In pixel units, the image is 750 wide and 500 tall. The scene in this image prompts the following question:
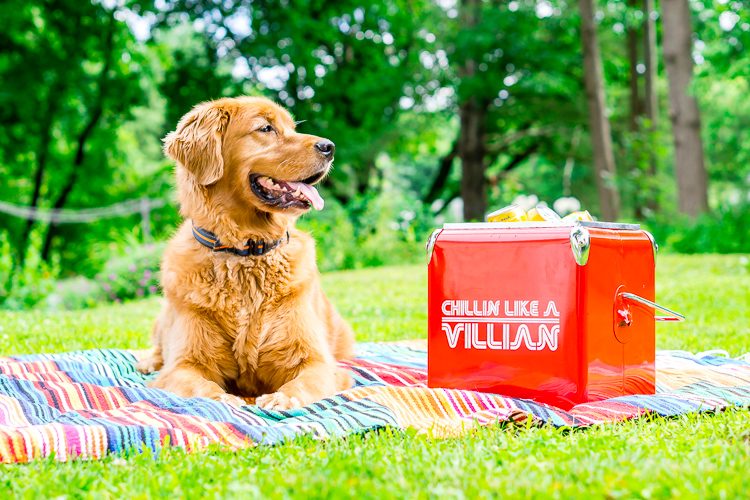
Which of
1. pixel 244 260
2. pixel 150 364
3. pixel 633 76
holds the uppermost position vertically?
pixel 633 76

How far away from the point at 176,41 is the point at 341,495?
3661cm

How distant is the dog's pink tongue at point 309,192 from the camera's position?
3.49 metres

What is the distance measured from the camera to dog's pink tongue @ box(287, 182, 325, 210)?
3492mm

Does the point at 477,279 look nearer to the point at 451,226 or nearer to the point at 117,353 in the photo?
the point at 451,226

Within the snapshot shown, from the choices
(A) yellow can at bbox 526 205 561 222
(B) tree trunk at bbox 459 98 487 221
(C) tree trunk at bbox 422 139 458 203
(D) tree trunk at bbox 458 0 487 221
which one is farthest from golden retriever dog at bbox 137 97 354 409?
(C) tree trunk at bbox 422 139 458 203

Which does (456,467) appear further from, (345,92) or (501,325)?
(345,92)

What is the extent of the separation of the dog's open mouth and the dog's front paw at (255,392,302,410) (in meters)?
0.85

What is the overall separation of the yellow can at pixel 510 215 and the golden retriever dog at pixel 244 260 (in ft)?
2.52

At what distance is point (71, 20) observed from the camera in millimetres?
19453

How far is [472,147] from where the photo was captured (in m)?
19.4

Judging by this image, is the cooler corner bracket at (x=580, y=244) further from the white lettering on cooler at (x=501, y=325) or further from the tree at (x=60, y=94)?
the tree at (x=60, y=94)

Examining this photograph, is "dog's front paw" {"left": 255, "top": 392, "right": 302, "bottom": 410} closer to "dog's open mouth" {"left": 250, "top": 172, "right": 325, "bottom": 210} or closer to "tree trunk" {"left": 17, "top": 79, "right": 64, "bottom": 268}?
"dog's open mouth" {"left": 250, "top": 172, "right": 325, "bottom": 210}

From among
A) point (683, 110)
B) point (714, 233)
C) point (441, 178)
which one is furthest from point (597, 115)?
point (441, 178)

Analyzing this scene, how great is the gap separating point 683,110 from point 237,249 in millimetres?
13431
